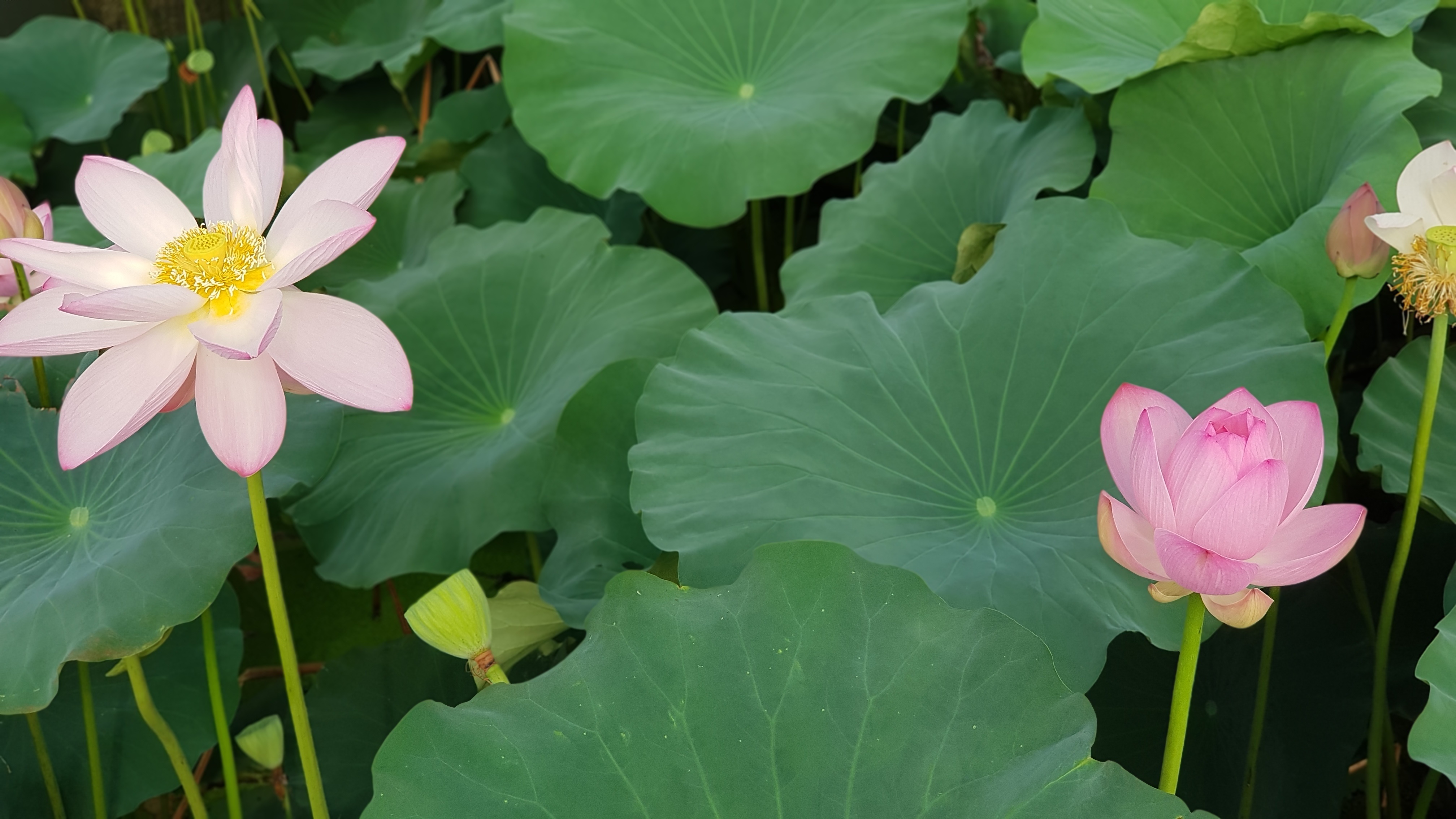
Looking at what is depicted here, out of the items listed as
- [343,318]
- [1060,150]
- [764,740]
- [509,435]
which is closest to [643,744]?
[764,740]

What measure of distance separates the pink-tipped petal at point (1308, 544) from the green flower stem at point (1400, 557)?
248 millimetres

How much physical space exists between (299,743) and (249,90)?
1.66 feet

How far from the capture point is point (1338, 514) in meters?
0.57

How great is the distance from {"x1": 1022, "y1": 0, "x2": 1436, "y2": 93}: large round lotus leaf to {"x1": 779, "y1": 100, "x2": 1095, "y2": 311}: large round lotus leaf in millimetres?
72

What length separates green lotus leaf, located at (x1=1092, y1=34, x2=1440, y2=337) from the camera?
109 centimetres

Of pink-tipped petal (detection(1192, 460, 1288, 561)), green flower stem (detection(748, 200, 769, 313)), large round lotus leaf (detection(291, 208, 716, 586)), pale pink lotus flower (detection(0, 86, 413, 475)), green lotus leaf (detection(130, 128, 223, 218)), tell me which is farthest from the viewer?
green flower stem (detection(748, 200, 769, 313))

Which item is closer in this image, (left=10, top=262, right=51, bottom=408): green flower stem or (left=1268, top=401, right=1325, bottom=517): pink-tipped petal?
(left=1268, top=401, right=1325, bottom=517): pink-tipped petal

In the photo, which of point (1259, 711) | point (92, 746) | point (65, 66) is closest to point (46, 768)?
point (92, 746)

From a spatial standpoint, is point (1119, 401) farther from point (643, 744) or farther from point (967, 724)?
point (643, 744)

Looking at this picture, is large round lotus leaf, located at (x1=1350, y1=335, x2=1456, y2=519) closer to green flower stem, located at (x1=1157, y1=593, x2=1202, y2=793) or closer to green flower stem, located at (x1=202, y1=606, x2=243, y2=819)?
green flower stem, located at (x1=1157, y1=593, x2=1202, y2=793)

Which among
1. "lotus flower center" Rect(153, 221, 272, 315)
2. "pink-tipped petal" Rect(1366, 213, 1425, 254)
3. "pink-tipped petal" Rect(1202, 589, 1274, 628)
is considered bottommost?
"pink-tipped petal" Rect(1202, 589, 1274, 628)

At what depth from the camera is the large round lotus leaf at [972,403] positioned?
0.89 meters

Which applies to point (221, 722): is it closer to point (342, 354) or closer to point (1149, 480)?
point (342, 354)

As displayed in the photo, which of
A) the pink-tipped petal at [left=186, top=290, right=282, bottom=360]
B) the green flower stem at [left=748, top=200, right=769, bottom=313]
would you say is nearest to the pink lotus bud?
the pink-tipped petal at [left=186, top=290, right=282, bottom=360]
